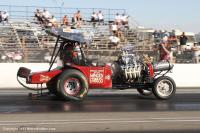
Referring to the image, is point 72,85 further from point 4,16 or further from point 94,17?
point 94,17

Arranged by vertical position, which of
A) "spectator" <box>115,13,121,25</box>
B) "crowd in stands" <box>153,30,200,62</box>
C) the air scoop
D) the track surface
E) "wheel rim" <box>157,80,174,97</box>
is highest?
"spectator" <box>115,13,121,25</box>

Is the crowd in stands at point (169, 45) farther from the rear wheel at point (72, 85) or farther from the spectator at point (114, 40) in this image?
the rear wheel at point (72, 85)

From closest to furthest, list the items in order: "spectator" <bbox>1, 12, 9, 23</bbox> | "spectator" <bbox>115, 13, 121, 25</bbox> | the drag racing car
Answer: the drag racing car → "spectator" <bbox>1, 12, 9, 23</bbox> → "spectator" <bbox>115, 13, 121, 25</bbox>

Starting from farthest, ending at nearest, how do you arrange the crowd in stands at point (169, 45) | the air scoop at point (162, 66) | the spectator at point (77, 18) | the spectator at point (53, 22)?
1. the spectator at point (77, 18)
2. the spectator at point (53, 22)
3. the crowd in stands at point (169, 45)
4. the air scoop at point (162, 66)

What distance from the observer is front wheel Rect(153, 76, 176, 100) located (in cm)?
1308

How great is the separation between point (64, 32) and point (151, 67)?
2.54m

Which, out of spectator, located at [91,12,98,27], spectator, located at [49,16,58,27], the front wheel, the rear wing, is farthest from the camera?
spectator, located at [91,12,98,27]

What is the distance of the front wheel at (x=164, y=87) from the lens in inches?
515

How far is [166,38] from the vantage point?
91.3 feet

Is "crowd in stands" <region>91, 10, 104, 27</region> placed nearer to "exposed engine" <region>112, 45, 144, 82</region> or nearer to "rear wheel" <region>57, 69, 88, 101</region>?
"exposed engine" <region>112, 45, 144, 82</region>

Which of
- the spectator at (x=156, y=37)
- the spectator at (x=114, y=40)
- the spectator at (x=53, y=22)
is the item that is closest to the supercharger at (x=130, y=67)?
the spectator at (x=114, y=40)

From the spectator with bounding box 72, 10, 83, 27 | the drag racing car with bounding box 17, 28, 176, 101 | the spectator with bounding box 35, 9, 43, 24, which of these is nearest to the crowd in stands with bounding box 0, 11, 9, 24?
the spectator with bounding box 35, 9, 43, 24

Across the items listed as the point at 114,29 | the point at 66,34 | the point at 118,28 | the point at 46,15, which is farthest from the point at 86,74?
the point at 118,28

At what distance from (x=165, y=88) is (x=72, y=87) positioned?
2513 millimetres
